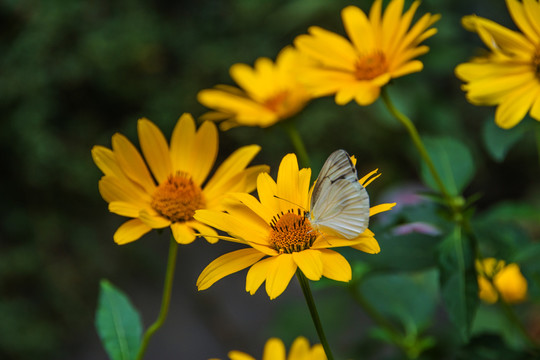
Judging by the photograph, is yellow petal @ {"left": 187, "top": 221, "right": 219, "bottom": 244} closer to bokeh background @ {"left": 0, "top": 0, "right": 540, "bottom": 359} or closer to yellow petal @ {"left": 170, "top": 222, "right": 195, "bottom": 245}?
yellow petal @ {"left": 170, "top": 222, "right": 195, "bottom": 245}

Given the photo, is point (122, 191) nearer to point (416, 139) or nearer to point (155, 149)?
point (155, 149)

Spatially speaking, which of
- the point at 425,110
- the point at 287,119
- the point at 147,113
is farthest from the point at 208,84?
the point at 287,119

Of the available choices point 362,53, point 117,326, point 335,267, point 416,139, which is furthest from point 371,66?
point 117,326

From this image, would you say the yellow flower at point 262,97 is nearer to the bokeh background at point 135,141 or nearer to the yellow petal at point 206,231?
the yellow petal at point 206,231

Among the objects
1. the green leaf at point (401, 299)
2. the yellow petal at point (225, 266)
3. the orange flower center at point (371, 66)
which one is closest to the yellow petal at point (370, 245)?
the yellow petal at point (225, 266)

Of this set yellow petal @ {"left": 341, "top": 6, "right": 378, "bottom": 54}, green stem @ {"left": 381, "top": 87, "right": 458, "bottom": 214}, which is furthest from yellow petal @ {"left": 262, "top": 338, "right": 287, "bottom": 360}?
yellow petal @ {"left": 341, "top": 6, "right": 378, "bottom": 54}

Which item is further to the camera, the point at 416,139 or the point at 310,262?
the point at 416,139

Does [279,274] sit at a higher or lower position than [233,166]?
lower
